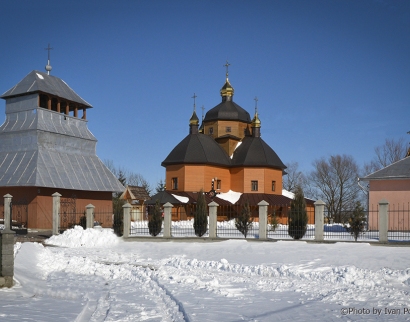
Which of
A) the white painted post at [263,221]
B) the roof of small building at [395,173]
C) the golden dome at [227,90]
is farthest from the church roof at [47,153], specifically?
the golden dome at [227,90]

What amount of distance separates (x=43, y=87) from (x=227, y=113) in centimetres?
1703

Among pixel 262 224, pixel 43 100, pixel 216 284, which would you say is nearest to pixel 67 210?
pixel 43 100

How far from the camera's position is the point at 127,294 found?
9.62 m

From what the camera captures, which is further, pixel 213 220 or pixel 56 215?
pixel 56 215

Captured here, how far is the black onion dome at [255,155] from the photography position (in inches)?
1537

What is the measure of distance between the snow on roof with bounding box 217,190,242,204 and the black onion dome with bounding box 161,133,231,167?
2.36 meters

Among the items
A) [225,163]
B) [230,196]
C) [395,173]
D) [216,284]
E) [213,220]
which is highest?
[225,163]

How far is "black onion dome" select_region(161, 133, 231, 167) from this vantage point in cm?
3803

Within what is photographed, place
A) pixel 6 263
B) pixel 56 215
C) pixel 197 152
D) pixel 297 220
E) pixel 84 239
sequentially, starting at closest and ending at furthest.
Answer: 1. pixel 6 263
2. pixel 297 220
3. pixel 84 239
4. pixel 56 215
5. pixel 197 152

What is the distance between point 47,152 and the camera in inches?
1126

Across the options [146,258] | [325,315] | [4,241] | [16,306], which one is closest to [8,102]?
[146,258]

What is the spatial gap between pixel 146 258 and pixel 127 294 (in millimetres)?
6371

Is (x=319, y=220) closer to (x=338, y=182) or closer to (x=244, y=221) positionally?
(x=244, y=221)

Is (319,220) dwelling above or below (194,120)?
below
